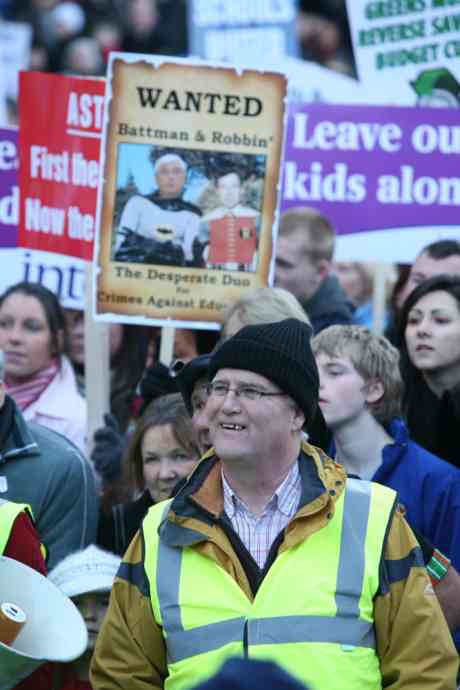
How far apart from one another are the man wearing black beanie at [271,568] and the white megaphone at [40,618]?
0.11 m

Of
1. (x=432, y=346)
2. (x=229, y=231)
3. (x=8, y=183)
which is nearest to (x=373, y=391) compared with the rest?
(x=432, y=346)

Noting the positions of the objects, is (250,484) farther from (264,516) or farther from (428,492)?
(428,492)

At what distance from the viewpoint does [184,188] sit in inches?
254

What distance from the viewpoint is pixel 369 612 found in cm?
376

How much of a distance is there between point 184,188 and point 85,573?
7.63ft

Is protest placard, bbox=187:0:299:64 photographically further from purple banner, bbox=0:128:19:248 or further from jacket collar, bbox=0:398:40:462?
jacket collar, bbox=0:398:40:462

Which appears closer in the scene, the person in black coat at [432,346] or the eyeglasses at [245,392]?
the eyeglasses at [245,392]

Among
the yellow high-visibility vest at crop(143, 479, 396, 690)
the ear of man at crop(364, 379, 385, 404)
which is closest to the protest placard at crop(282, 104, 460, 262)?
the ear of man at crop(364, 379, 385, 404)

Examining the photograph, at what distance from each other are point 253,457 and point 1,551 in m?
0.70

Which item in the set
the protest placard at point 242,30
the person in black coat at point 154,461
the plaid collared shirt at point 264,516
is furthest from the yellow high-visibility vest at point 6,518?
the protest placard at point 242,30

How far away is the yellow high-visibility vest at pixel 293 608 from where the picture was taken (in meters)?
3.70

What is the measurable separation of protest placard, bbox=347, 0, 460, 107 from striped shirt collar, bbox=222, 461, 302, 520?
421 centimetres

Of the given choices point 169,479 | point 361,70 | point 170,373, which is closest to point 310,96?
point 361,70

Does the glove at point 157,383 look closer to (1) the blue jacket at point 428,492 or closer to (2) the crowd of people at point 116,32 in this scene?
(1) the blue jacket at point 428,492
